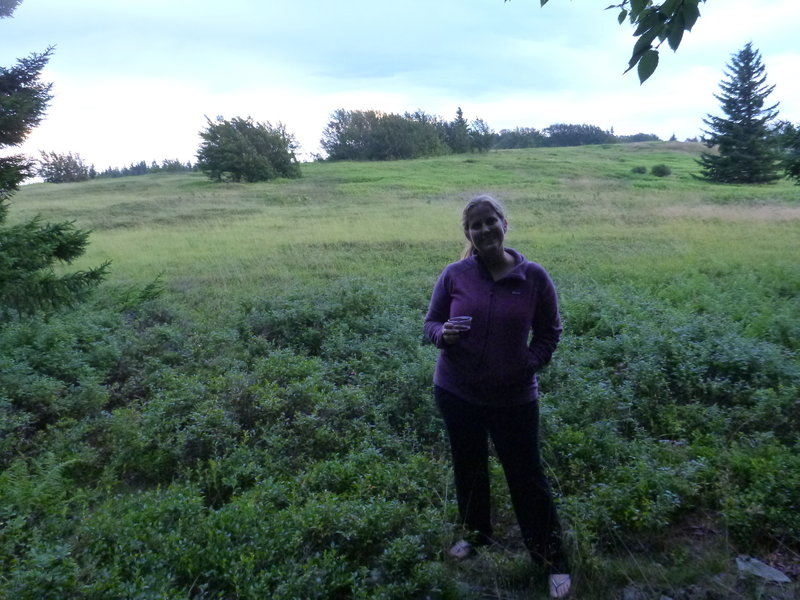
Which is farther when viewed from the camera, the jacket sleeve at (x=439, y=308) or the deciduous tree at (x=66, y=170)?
the deciduous tree at (x=66, y=170)

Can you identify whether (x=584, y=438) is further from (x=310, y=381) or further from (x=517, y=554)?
(x=310, y=381)

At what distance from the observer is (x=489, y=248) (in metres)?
3.16

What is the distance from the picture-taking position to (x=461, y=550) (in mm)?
3469

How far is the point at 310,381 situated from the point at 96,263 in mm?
9200

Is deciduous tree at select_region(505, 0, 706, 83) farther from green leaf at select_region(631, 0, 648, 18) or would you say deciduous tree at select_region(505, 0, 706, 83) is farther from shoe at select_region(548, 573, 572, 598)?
shoe at select_region(548, 573, 572, 598)

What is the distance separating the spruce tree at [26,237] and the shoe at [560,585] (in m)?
5.48

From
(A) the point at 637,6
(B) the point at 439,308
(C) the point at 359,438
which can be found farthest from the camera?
(C) the point at 359,438

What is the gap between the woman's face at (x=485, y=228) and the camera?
10.3ft

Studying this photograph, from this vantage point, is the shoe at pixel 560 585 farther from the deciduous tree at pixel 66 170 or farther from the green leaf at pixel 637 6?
the deciduous tree at pixel 66 170

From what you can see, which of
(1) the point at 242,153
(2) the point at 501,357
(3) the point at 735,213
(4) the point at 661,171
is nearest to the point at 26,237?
(2) the point at 501,357

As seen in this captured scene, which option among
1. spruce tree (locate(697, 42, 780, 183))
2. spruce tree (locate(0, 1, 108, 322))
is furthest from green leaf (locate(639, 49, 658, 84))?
spruce tree (locate(697, 42, 780, 183))

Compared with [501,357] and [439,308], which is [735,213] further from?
[501,357]

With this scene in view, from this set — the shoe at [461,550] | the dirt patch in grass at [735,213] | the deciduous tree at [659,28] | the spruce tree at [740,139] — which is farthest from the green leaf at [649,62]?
the spruce tree at [740,139]

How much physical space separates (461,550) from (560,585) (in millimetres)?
586
